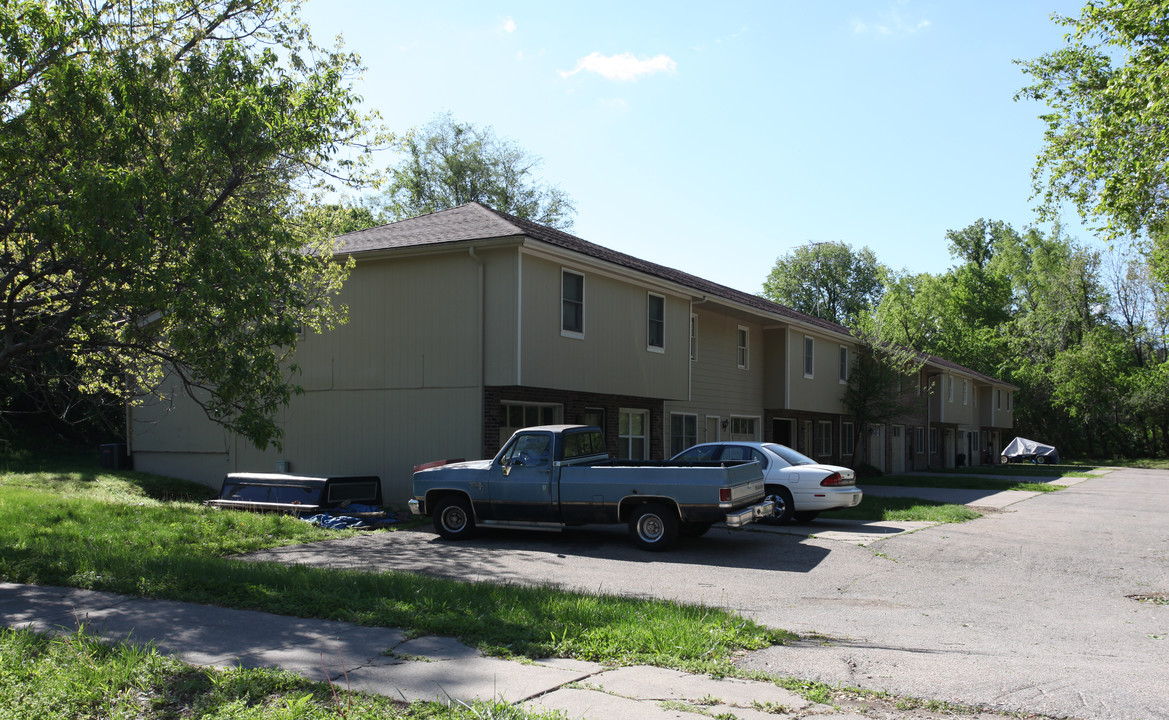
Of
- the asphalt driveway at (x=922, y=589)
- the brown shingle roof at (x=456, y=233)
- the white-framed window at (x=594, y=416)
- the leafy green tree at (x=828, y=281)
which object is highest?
the leafy green tree at (x=828, y=281)

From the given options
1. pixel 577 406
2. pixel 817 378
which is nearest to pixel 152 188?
pixel 577 406

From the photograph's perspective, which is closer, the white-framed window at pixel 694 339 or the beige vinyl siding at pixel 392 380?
the beige vinyl siding at pixel 392 380

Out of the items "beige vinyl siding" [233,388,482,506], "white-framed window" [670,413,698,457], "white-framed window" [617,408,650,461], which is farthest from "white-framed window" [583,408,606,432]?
"beige vinyl siding" [233,388,482,506]

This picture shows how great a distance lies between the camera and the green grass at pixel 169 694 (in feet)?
16.4

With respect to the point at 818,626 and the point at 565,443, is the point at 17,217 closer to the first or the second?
the point at 565,443

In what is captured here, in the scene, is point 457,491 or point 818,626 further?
point 457,491

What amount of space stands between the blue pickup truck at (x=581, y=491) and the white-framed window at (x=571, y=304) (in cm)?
420

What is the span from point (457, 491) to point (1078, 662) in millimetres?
9136

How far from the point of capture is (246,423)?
40.2ft

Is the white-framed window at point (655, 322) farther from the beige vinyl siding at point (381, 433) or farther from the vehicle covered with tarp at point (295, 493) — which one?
the vehicle covered with tarp at point (295, 493)

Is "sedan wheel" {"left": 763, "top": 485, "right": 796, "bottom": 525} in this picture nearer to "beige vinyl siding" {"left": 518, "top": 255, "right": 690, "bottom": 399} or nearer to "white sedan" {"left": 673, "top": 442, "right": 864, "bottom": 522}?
"white sedan" {"left": 673, "top": 442, "right": 864, "bottom": 522}

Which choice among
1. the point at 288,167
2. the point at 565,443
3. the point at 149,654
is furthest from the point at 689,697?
the point at 288,167

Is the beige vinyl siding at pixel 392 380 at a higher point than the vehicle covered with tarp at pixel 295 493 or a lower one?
higher

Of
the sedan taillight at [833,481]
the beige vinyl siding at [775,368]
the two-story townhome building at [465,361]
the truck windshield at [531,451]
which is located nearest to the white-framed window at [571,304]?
the two-story townhome building at [465,361]
